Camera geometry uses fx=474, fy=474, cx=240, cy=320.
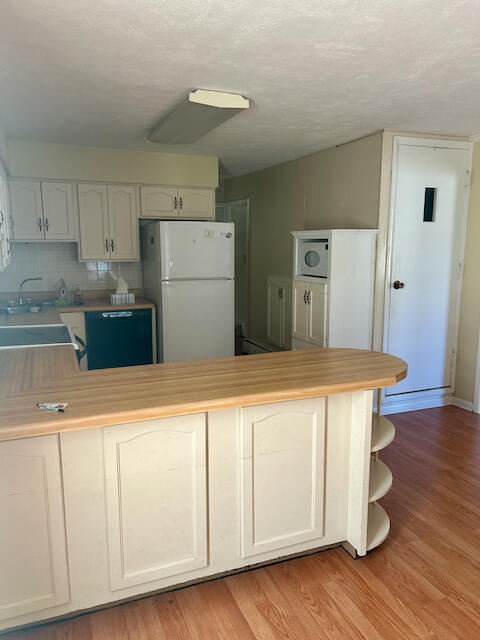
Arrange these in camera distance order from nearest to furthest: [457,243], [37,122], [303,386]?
[303,386]
[37,122]
[457,243]

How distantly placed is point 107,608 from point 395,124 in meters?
3.58

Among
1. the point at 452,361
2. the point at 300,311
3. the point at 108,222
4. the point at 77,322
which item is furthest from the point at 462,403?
the point at 108,222

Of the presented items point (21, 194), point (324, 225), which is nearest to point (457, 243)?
point (324, 225)

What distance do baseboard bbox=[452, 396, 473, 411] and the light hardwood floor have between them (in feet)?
6.00

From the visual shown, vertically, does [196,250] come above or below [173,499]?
above

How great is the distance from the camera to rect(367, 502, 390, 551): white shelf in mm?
2250

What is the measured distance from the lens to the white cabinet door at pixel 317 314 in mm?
3906

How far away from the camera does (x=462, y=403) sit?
4.33m

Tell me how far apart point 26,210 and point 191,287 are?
1651mm

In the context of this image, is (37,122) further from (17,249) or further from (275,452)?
(275,452)

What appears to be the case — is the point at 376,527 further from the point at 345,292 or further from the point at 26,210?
the point at 26,210

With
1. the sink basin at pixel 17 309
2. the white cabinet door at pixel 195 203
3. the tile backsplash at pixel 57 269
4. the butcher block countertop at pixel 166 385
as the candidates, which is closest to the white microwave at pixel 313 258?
the white cabinet door at pixel 195 203

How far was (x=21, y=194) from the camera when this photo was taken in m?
4.30

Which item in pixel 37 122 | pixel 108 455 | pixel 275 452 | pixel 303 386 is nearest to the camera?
pixel 108 455
